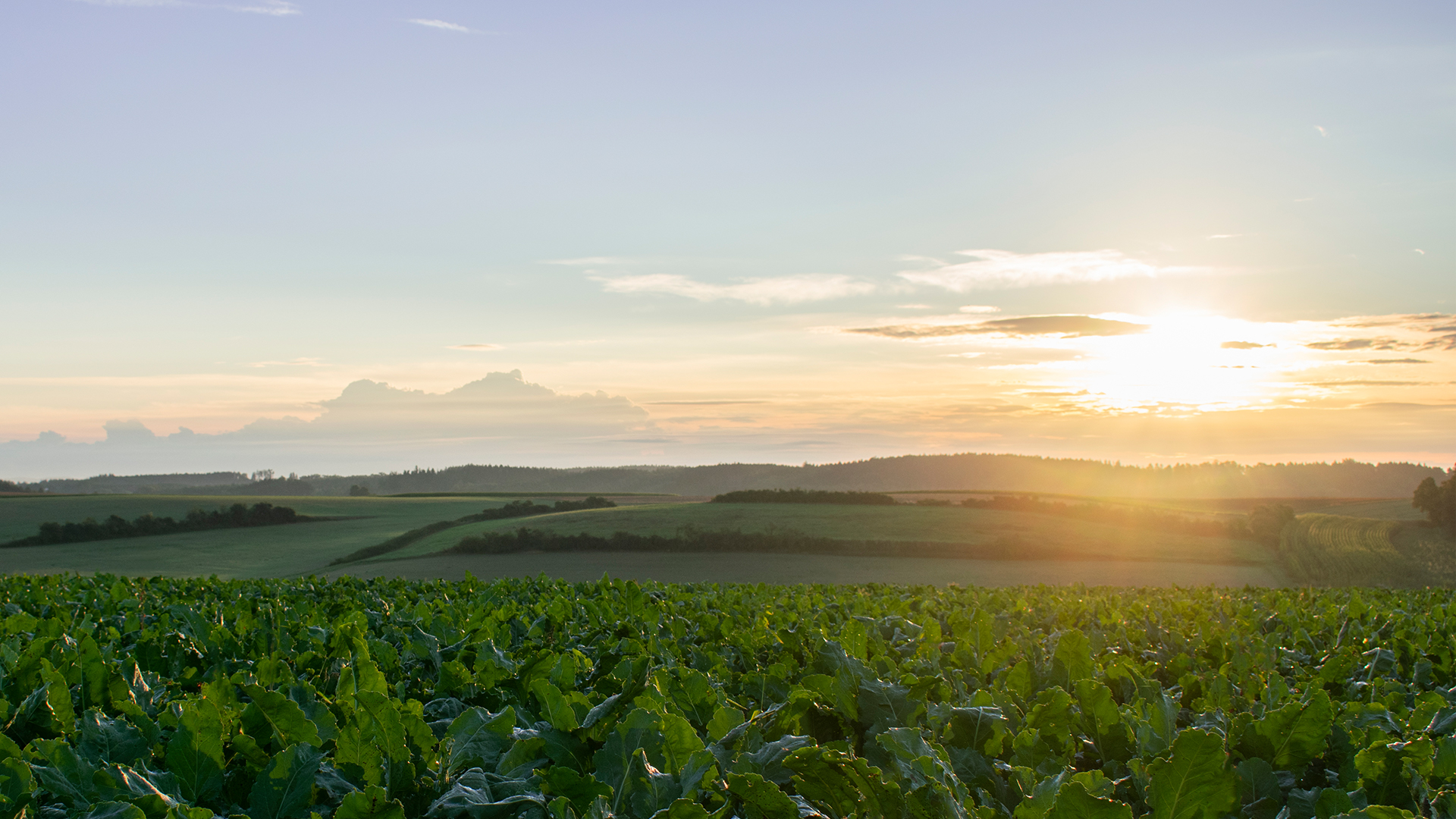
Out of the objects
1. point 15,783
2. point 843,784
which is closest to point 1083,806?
point 843,784

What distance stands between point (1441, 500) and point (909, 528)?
1486 inches

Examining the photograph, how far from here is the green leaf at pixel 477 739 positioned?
1845 mm

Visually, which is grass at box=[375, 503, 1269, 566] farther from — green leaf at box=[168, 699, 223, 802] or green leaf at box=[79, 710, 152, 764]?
green leaf at box=[168, 699, 223, 802]

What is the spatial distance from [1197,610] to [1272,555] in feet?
145

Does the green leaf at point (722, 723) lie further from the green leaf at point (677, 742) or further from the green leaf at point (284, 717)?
the green leaf at point (284, 717)

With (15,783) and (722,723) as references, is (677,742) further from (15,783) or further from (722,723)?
(15,783)

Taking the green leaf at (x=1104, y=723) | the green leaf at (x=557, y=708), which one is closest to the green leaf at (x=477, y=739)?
the green leaf at (x=557, y=708)

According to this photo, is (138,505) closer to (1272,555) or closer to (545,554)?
(545,554)

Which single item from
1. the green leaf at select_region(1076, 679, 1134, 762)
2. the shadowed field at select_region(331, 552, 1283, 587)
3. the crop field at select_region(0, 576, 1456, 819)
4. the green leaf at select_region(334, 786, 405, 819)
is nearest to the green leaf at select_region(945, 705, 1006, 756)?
the crop field at select_region(0, 576, 1456, 819)

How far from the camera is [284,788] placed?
1.62 meters

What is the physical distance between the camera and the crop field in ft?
4.94

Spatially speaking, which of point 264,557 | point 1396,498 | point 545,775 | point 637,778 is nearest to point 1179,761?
point 637,778

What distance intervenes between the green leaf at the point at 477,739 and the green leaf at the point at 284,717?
30 cm

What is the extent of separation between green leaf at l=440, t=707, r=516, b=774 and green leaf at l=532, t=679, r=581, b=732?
111 mm
